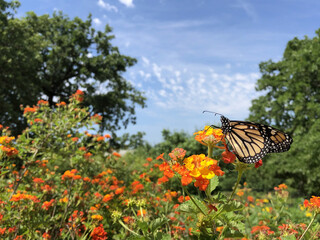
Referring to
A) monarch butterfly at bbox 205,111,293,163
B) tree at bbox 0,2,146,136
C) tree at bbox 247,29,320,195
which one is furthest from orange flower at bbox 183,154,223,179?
tree at bbox 0,2,146,136

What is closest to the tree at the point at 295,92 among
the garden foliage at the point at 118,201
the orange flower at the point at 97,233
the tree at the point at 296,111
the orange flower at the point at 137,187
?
the tree at the point at 296,111

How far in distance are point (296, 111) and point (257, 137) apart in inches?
394

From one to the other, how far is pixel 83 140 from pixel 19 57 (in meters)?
10.6

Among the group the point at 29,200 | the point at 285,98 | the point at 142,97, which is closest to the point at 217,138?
the point at 29,200

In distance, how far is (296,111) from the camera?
10789 millimetres

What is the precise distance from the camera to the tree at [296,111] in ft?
27.4

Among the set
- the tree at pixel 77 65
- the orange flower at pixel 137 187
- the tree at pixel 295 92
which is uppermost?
the tree at pixel 77 65

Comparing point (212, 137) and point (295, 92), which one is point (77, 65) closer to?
point (295, 92)

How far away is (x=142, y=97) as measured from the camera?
18828mm

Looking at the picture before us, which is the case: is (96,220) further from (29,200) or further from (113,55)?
(113,55)

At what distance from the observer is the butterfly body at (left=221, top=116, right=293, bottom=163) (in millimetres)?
1894

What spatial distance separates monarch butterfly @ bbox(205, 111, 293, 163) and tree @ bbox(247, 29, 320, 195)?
671 cm

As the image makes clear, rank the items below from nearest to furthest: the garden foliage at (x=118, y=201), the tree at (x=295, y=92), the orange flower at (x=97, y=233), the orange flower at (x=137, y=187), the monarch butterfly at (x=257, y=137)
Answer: the garden foliage at (x=118, y=201) < the monarch butterfly at (x=257, y=137) < the orange flower at (x=97, y=233) < the orange flower at (x=137, y=187) < the tree at (x=295, y=92)

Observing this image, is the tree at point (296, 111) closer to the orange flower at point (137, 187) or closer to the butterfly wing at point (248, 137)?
the orange flower at point (137, 187)
